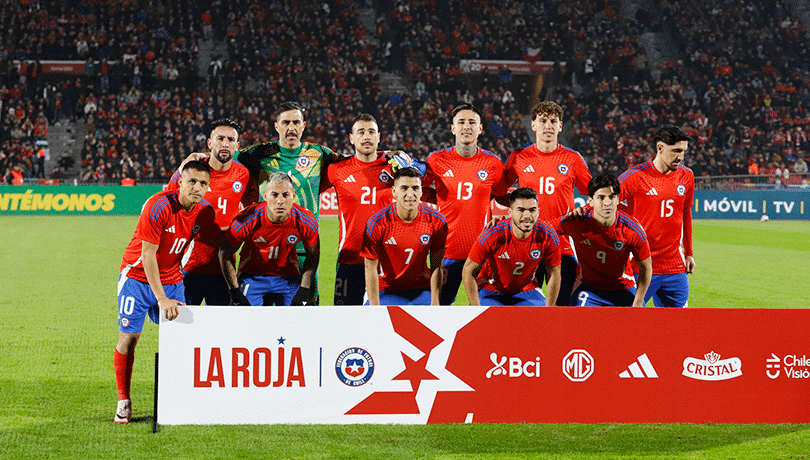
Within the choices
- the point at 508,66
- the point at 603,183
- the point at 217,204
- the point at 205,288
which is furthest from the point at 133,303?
the point at 508,66

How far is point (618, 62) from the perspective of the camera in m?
36.0

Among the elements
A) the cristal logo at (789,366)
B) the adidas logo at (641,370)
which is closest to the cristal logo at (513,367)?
the adidas logo at (641,370)

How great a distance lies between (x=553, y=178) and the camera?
6711 mm

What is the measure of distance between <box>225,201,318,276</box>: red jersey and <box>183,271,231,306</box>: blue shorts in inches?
11.7

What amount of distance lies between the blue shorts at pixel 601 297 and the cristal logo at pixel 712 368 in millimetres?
1319

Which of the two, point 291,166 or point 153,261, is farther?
point 291,166

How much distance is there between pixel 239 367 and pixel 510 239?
245 cm

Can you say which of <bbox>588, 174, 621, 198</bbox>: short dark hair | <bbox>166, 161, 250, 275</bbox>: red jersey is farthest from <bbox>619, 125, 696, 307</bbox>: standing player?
<bbox>166, 161, 250, 275</bbox>: red jersey

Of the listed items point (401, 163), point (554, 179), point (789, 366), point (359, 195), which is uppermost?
point (401, 163)

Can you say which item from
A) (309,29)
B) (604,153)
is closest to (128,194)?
(309,29)

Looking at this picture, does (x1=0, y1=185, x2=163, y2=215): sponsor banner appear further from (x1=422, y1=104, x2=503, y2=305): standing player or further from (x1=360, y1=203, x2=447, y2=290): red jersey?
(x1=360, y1=203, x2=447, y2=290): red jersey

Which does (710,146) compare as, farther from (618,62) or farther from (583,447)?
(583,447)

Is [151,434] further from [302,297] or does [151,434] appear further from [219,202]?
[219,202]

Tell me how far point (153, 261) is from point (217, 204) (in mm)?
1464
